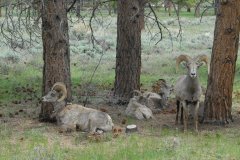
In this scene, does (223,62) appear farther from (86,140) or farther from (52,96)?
(52,96)

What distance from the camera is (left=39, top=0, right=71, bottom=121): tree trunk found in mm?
12750

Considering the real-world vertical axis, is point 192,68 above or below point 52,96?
above

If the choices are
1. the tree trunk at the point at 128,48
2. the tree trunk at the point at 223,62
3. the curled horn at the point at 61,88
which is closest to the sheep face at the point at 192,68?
the tree trunk at the point at 223,62

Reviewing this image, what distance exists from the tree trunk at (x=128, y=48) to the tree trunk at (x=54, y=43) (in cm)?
323

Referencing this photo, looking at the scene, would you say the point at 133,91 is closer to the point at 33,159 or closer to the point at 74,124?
the point at 74,124

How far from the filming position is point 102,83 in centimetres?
2067

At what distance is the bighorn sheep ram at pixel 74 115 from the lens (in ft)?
38.6

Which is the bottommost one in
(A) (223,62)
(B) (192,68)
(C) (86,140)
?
(C) (86,140)

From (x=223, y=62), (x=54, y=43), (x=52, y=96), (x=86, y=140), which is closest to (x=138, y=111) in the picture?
(x=52, y=96)

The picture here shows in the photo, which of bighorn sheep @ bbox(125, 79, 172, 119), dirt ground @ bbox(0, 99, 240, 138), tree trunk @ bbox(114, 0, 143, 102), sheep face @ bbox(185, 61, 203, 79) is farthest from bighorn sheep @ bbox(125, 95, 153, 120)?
sheep face @ bbox(185, 61, 203, 79)

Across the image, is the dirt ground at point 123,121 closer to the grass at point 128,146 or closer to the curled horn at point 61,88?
the grass at point 128,146

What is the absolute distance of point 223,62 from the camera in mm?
12789

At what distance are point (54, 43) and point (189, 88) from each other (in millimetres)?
3375

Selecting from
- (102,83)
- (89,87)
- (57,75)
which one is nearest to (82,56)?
(102,83)
